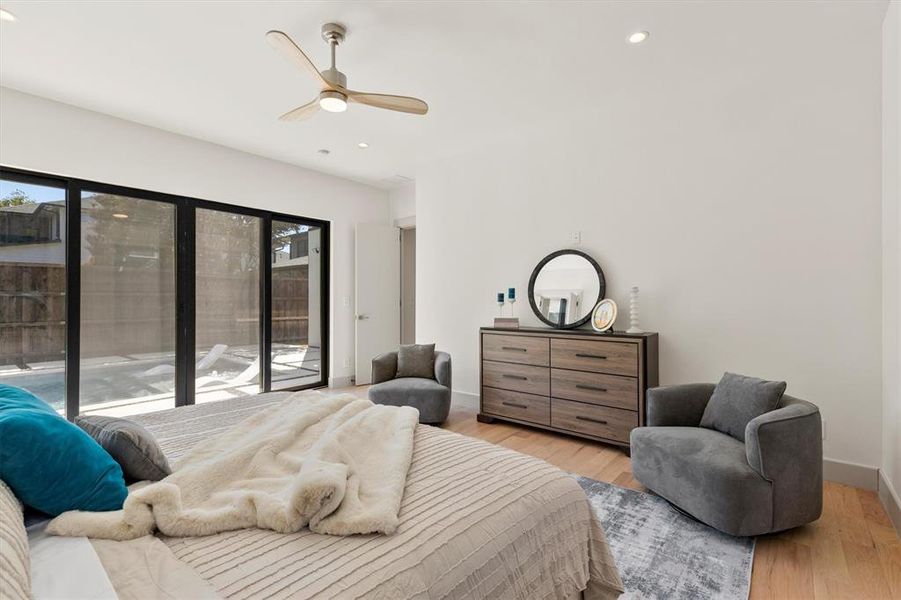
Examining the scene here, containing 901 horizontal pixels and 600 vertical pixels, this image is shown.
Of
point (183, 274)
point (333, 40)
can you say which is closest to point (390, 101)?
point (333, 40)

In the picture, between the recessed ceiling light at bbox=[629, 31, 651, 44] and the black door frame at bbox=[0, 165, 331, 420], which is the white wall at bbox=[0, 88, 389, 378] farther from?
the recessed ceiling light at bbox=[629, 31, 651, 44]

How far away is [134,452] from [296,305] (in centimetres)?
397

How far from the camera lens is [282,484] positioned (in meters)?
1.24

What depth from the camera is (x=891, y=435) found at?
2260 millimetres

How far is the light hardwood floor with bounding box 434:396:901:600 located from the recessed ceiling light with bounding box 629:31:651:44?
2.72 metres

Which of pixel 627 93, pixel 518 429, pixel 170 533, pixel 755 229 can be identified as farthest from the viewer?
pixel 518 429

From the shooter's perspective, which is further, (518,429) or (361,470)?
(518,429)

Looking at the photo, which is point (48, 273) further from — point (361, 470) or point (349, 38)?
point (361, 470)

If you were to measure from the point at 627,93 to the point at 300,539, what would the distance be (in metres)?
3.57

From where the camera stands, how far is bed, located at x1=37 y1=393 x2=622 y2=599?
88 centimetres

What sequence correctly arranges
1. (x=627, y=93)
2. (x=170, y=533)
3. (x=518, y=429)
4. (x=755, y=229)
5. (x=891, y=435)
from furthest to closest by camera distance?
(x=518, y=429) → (x=627, y=93) → (x=755, y=229) → (x=891, y=435) → (x=170, y=533)

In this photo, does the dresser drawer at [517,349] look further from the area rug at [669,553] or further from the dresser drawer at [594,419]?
the area rug at [669,553]

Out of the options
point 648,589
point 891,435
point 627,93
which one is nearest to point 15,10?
point 627,93

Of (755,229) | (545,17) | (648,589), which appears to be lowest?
(648,589)
